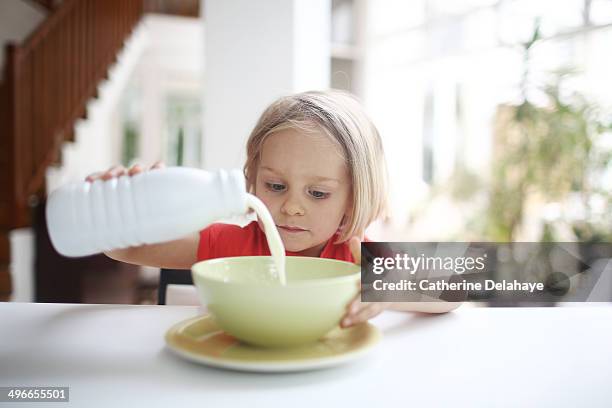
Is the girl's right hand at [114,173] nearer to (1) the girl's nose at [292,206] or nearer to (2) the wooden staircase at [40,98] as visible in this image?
(1) the girl's nose at [292,206]

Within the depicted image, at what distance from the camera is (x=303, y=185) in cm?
62

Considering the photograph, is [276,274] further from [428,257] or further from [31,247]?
[31,247]

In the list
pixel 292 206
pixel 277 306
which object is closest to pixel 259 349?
pixel 277 306

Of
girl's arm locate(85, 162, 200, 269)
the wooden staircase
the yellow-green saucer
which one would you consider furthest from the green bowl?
the wooden staircase

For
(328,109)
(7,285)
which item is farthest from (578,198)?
(7,285)

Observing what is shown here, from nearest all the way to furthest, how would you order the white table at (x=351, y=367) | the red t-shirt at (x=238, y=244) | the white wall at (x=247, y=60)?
1. the white table at (x=351, y=367)
2. the red t-shirt at (x=238, y=244)
3. the white wall at (x=247, y=60)

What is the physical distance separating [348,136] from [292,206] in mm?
117

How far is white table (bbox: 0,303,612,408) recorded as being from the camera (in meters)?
0.32

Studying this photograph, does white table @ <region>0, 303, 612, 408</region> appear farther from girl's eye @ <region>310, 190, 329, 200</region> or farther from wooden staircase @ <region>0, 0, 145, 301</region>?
wooden staircase @ <region>0, 0, 145, 301</region>

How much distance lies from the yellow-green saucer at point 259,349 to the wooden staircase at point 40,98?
6.54 ft

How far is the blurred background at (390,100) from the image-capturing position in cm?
167

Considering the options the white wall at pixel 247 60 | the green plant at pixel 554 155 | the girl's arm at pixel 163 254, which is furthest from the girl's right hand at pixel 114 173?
the green plant at pixel 554 155

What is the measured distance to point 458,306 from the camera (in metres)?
0.51

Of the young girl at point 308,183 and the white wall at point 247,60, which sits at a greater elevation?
the white wall at point 247,60
